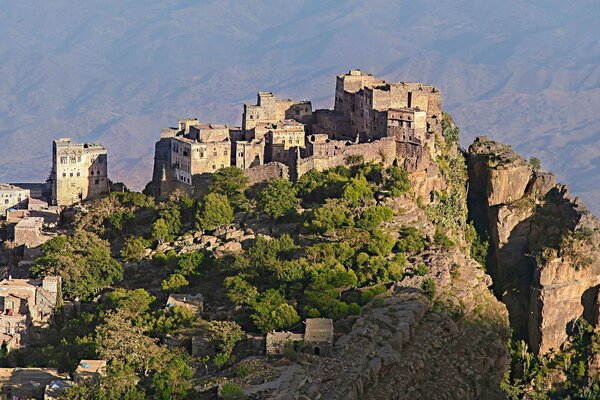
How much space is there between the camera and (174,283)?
74.2 m

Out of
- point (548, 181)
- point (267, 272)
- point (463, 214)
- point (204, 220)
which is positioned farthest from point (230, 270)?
point (548, 181)

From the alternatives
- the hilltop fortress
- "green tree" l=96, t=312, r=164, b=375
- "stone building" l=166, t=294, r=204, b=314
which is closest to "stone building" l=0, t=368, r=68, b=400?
"green tree" l=96, t=312, r=164, b=375

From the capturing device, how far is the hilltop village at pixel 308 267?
2419 inches

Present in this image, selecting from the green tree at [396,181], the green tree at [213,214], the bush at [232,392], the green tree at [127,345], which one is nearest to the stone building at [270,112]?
the green tree at [213,214]

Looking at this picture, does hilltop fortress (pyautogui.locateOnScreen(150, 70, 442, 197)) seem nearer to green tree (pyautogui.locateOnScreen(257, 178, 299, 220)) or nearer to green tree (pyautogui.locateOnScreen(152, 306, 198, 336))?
green tree (pyautogui.locateOnScreen(257, 178, 299, 220))

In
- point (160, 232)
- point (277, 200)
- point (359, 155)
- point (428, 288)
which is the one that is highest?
point (359, 155)

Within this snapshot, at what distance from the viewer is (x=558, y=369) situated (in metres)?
84.2

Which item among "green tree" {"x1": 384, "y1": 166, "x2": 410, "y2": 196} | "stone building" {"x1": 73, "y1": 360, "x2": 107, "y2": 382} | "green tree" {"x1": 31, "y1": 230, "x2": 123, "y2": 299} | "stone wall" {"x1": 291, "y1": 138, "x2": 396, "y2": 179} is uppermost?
"stone wall" {"x1": 291, "y1": 138, "x2": 396, "y2": 179}

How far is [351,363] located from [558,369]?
27.9 meters

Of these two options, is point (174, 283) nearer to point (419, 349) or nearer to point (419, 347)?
point (419, 347)

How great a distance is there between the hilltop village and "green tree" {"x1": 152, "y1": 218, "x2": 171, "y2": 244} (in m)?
0.15

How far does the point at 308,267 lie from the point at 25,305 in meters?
15.6

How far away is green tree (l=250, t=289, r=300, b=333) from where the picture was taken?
64.5m

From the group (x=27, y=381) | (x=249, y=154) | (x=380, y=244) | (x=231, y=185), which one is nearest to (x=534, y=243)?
(x=380, y=244)
